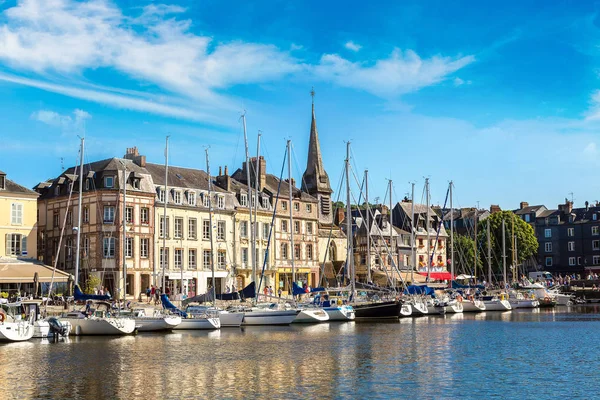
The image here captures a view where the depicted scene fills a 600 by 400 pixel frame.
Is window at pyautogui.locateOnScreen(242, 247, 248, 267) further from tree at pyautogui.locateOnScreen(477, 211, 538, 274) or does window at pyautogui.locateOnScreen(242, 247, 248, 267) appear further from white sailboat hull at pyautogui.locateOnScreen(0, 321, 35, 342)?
tree at pyautogui.locateOnScreen(477, 211, 538, 274)

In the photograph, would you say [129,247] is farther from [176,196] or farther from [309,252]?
[309,252]

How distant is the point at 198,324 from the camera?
50.0 meters

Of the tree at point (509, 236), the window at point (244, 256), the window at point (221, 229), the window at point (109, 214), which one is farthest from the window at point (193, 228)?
the tree at point (509, 236)

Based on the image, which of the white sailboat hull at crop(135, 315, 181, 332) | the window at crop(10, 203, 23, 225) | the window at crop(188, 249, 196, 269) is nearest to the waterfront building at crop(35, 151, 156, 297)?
the window at crop(10, 203, 23, 225)

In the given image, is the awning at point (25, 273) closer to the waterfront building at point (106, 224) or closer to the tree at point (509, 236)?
the waterfront building at point (106, 224)

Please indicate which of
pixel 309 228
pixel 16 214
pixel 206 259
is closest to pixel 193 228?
pixel 206 259

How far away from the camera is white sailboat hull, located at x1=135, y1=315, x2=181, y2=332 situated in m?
48.3

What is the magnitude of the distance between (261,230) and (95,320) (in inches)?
1415

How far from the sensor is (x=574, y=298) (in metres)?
95.6

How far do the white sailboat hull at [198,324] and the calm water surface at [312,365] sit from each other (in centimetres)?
125

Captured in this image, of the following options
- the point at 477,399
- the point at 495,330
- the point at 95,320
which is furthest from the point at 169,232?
the point at 477,399

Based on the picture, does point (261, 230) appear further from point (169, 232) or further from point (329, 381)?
point (329, 381)

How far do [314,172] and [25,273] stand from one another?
4400 centimetres

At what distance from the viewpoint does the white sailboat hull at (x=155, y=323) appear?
4828 cm
